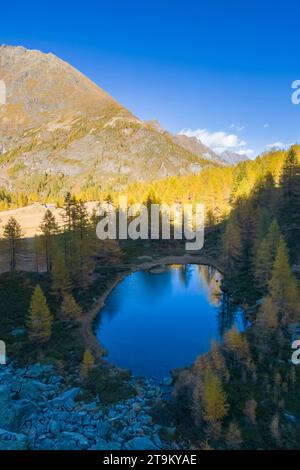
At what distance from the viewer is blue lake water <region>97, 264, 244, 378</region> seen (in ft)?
132

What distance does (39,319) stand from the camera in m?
39.4

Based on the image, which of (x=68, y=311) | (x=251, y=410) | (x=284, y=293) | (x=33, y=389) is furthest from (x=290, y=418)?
(x=68, y=311)

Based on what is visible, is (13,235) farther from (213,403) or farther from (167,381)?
(213,403)

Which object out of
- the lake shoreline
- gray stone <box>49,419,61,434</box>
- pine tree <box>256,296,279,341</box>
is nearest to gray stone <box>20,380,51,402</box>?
gray stone <box>49,419,61,434</box>

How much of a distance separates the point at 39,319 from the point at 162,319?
63.1ft

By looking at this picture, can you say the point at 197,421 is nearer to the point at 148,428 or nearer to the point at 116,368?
the point at 148,428

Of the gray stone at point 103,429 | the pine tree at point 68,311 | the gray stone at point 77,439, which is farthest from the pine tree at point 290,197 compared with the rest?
the gray stone at point 77,439

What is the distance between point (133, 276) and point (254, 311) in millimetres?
29808

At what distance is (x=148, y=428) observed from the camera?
2683cm

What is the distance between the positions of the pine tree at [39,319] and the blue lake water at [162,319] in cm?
785

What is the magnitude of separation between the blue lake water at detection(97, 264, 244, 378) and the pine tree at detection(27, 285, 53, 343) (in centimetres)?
785

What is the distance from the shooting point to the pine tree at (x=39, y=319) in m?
38.9

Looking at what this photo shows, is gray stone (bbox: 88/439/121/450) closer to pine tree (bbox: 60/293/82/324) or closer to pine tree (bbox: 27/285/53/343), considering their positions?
pine tree (bbox: 27/285/53/343)
